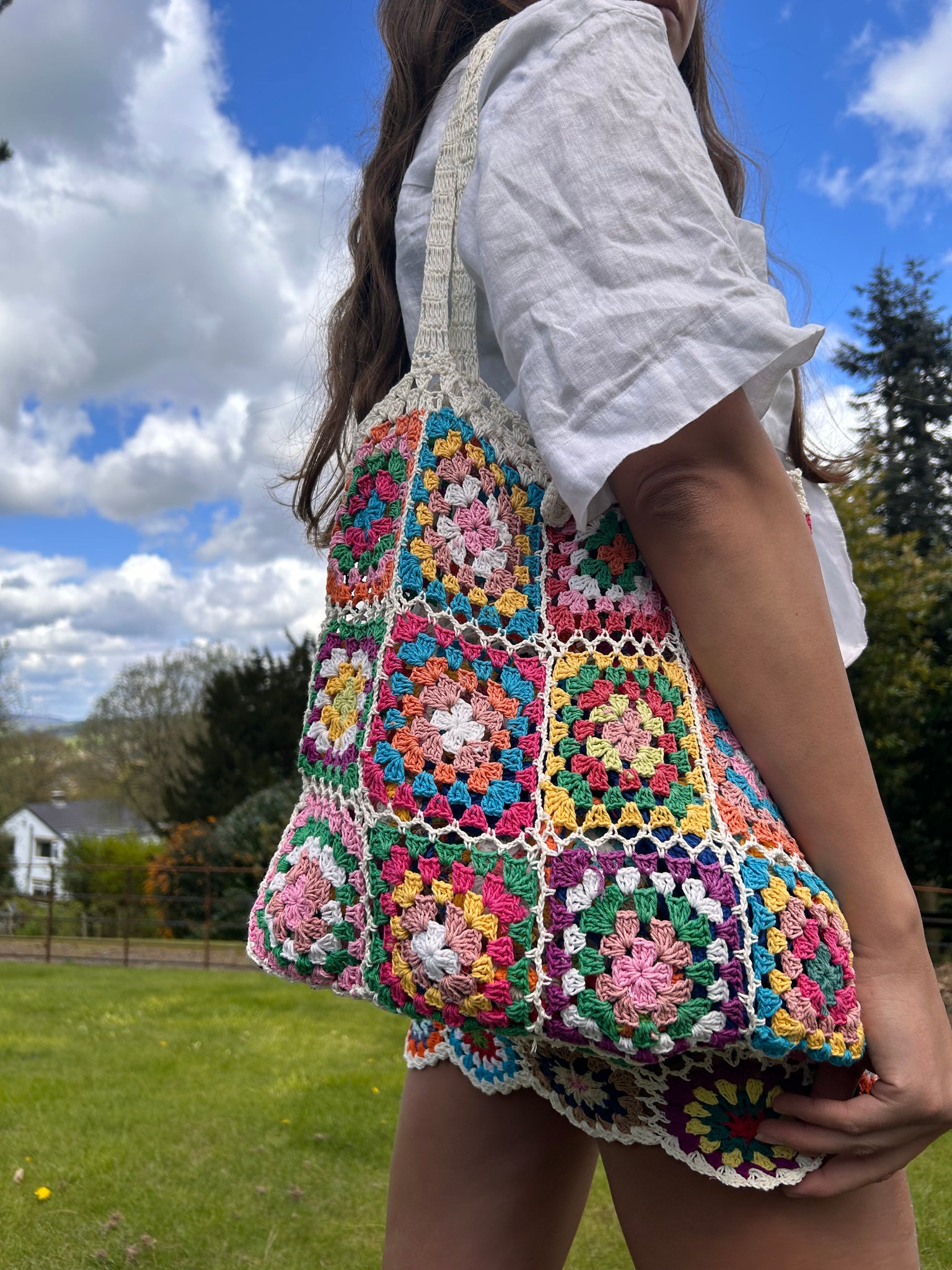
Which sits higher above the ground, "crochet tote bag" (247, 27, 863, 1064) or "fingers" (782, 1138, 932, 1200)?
"crochet tote bag" (247, 27, 863, 1064)

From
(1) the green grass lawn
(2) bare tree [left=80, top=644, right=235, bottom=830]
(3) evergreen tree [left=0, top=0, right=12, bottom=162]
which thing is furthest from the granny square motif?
(2) bare tree [left=80, top=644, right=235, bottom=830]

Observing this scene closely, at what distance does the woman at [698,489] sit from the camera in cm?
82

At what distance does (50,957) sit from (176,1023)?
666cm

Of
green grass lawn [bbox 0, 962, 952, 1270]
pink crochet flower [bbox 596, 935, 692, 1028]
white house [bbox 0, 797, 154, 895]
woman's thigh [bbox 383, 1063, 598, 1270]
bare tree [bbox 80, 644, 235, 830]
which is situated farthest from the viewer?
white house [bbox 0, 797, 154, 895]

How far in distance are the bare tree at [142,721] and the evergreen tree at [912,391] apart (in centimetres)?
1968

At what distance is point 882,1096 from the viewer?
81 centimetres

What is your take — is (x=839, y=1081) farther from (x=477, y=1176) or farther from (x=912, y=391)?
(x=912, y=391)

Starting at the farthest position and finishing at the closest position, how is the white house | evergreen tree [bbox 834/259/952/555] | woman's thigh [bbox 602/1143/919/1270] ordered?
the white house < evergreen tree [bbox 834/259/952/555] < woman's thigh [bbox 602/1143/919/1270]

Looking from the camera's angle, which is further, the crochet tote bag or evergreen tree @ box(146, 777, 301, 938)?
evergreen tree @ box(146, 777, 301, 938)

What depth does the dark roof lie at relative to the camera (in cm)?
3184

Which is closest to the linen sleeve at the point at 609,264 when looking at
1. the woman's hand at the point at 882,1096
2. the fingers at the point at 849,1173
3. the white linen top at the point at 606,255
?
the white linen top at the point at 606,255

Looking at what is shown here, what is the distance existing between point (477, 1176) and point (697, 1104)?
449mm

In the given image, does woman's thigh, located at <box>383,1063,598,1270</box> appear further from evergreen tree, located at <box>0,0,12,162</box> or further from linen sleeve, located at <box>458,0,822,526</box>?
evergreen tree, located at <box>0,0,12,162</box>

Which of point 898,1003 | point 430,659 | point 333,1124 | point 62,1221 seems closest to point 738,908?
point 898,1003
